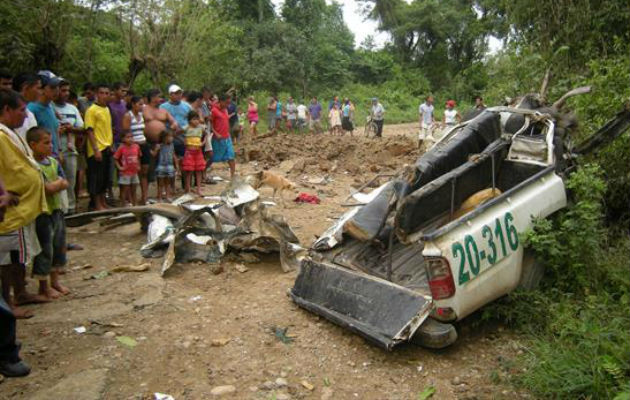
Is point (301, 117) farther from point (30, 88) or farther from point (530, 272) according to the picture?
point (530, 272)

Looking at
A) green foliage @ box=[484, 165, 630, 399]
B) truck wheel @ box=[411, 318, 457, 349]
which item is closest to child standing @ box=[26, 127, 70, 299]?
truck wheel @ box=[411, 318, 457, 349]

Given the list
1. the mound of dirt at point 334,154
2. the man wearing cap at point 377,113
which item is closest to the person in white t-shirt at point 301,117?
the man wearing cap at point 377,113

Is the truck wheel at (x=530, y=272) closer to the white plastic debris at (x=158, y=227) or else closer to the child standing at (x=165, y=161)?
the white plastic debris at (x=158, y=227)

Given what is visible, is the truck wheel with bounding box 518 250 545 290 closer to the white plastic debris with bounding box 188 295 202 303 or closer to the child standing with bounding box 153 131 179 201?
the white plastic debris with bounding box 188 295 202 303

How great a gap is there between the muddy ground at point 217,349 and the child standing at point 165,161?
2336 millimetres

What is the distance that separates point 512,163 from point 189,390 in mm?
3368

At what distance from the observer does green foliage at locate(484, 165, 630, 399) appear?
296 centimetres

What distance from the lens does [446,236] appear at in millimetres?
3473

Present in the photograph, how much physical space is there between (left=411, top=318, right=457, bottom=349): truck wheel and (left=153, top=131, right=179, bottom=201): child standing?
5.23 m

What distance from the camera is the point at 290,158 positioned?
1310cm

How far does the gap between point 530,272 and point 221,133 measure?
21.6 feet

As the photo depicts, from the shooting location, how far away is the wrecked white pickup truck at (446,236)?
3.46 m

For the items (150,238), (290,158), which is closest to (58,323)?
(150,238)

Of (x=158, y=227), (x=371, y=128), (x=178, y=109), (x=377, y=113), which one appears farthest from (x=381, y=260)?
(x=371, y=128)
